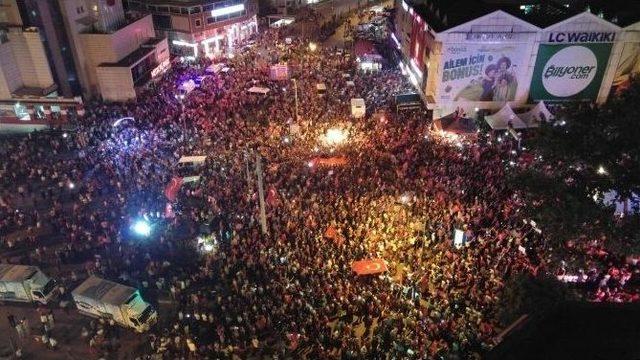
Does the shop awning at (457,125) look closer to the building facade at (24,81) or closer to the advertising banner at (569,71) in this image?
the advertising banner at (569,71)

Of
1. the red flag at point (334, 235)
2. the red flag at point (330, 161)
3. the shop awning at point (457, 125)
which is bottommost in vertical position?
the red flag at point (330, 161)

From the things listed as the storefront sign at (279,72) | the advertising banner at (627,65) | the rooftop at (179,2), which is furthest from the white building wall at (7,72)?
the advertising banner at (627,65)

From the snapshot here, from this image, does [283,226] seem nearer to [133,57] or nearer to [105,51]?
[133,57]

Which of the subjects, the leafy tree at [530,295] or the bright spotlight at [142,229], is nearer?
the leafy tree at [530,295]

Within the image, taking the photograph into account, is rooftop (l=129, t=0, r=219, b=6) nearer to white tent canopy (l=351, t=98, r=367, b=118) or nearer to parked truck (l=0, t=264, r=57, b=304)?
white tent canopy (l=351, t=98, r=367, b=118)

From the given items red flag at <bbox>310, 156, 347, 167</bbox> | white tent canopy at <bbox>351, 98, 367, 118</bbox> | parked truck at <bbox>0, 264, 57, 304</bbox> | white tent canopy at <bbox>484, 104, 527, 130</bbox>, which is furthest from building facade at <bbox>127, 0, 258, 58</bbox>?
parked truck at <bbox>0, 264, 57, 304</bbox>

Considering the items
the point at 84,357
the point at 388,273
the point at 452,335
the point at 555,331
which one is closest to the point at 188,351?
the point at 84,357

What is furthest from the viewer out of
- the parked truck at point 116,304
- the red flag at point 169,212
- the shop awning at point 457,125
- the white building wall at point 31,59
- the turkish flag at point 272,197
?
the white building wall at point 31,59
